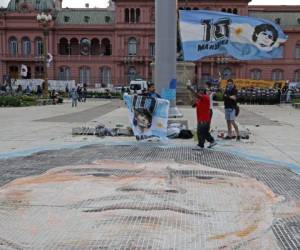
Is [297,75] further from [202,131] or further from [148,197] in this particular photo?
[148,197]

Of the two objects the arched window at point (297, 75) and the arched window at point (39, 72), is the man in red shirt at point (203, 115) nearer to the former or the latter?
the arched window at point (39, 72)

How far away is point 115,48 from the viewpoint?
8038cm

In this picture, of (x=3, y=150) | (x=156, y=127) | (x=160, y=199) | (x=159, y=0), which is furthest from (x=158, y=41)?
(x=160, y=199)

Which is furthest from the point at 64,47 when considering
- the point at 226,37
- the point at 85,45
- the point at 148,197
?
the point at 148,197

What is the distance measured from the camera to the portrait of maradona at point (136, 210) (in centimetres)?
511

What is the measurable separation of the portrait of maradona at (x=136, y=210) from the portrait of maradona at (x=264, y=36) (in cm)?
677

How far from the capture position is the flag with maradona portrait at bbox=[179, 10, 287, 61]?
14.4 meters

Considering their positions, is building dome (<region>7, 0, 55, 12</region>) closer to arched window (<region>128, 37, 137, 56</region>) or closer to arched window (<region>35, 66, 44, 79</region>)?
arched window (<region>35, 66, 44, 79</region>)

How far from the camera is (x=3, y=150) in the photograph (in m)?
11.3

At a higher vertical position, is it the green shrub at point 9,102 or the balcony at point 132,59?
the balcony at point 132,59

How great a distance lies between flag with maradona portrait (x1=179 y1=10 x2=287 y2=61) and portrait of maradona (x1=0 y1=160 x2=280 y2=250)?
632 cm

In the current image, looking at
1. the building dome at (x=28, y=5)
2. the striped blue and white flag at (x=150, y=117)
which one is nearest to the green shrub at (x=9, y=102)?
the striped blue and white flag at (x=150, y=117)

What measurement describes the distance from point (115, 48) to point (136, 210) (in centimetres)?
7565

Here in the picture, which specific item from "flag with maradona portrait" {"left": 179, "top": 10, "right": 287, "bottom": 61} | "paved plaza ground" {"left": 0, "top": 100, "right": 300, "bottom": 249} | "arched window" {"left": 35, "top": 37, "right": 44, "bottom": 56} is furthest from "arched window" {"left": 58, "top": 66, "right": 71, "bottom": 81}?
"paved plaza ground" {"left": 0, "top": 100, "right": 300, "bottom": 249}
